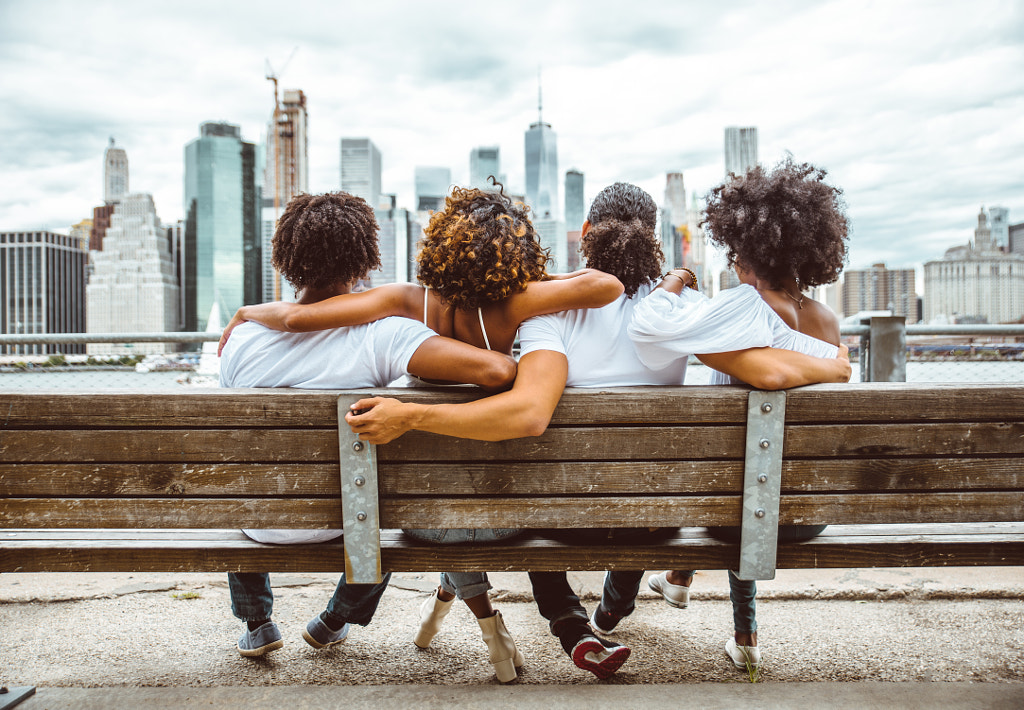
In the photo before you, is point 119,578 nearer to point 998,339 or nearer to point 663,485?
point 663,485

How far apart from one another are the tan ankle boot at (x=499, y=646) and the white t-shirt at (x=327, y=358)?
0.61m

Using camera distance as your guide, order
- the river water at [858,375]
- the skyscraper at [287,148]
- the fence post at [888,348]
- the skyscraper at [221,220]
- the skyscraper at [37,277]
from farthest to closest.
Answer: the skyscraper at [287,148] → the skyscraper at [221,220] → the skyscraper at [37,277] → the fence post at [888,348] → the river water at [858,375]

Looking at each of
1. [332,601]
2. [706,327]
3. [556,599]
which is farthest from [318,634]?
[706,327]

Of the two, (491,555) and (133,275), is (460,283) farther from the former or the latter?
(133,275)

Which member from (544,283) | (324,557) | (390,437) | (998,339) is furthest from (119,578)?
(998,339)

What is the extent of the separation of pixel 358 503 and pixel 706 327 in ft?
3.46

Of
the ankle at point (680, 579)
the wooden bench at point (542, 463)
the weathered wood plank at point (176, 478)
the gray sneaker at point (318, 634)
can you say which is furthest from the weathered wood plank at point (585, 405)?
the ankle at point (680, 579)

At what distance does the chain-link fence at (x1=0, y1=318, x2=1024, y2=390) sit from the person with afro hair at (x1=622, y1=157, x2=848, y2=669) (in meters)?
1.31

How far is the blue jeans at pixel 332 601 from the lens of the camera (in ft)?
7.53

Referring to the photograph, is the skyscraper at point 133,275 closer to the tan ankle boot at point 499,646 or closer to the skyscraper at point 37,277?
the skyscraper at point 37,277

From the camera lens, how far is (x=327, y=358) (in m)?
1.96

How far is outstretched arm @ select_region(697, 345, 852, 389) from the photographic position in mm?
1704

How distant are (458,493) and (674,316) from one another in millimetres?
793

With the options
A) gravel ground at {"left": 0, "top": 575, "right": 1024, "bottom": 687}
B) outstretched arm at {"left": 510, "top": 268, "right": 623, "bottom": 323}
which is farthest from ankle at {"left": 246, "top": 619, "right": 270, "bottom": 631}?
outstretched arm at {"left": 510, "top": 268, "right": 623, "bottom": 323}
